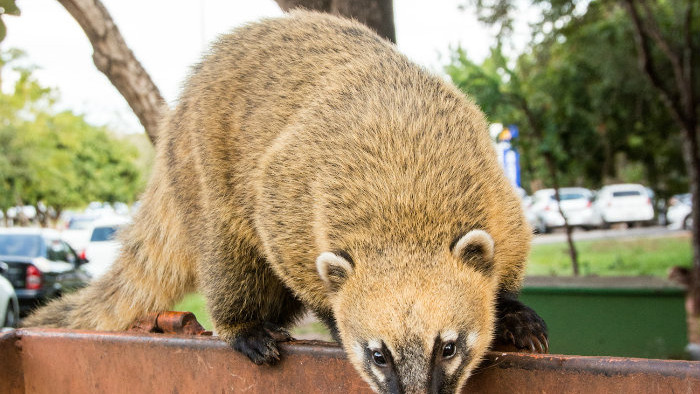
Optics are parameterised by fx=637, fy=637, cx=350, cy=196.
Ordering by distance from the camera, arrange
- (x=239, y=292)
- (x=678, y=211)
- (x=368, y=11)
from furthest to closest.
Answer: (x=678, y=211)
(x=368, y=11)
(x=239, y=292)

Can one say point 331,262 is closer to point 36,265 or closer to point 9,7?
point 9,7

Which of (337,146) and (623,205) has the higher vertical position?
(337,146)

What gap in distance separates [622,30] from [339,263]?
13.2 m

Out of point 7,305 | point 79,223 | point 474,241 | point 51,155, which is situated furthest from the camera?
point 51,155

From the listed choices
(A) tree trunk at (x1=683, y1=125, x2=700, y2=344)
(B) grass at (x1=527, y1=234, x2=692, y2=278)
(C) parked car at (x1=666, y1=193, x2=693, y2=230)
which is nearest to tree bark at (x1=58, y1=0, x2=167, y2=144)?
(A) tree trunk at (x1=683, y1=125, x2=700, y2=344)

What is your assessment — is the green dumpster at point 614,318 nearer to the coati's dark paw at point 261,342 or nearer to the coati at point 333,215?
the coati at point 333,215

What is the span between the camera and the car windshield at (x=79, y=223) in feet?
84.3

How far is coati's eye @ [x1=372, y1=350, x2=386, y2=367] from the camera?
198 centimetres

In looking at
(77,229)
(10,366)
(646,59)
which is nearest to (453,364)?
(10,366)

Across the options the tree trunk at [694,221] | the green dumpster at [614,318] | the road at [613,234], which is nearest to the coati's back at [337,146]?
the green dumpster at [614,318]

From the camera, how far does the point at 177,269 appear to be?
131 inches

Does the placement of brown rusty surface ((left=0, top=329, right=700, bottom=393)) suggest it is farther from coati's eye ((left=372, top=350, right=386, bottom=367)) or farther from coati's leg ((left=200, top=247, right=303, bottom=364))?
coati's leg ((left=200, top=247, right=303, bottom=364))

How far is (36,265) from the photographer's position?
10.5m

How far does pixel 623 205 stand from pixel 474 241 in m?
27.1
